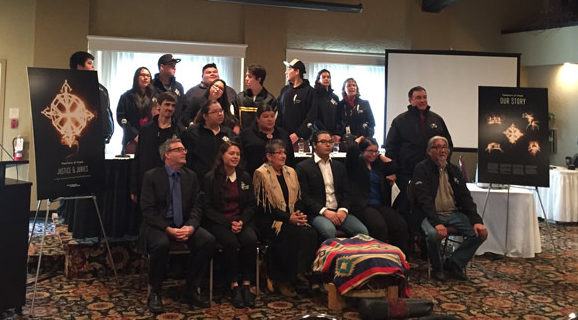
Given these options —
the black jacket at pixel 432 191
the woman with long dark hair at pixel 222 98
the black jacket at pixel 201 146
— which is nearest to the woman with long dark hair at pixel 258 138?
the woman with long dark hair at pixel 222 98

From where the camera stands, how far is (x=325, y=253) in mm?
4133

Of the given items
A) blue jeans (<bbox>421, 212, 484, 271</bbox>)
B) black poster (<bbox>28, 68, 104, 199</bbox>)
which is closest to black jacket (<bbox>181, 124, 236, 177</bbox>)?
black poster (<bbox>28, 68, 104, 199</bbox>)

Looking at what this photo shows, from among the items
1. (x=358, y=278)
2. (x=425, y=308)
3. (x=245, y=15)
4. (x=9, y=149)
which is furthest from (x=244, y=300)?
(x=245, y=15)

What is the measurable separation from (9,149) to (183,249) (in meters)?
4.12

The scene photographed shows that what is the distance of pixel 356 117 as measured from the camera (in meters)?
6.59

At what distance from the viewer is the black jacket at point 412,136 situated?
523cm

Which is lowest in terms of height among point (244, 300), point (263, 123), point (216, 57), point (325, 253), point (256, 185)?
point (244, 300)

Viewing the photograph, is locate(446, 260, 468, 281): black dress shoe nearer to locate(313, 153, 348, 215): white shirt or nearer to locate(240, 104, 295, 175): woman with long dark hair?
locate(313, 153, 348, 215): white shirt

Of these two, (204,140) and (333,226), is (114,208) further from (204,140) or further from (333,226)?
(333,226)

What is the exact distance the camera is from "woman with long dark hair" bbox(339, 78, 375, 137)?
21.6 ft

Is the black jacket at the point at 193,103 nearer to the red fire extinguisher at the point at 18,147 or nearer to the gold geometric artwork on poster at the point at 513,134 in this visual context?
the gold geometric artwork on poster at the point at 513,134

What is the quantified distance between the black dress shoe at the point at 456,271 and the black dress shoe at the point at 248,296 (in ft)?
6.04

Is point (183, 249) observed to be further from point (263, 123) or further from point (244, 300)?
point (263, 123)

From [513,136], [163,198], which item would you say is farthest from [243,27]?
[163,198]
